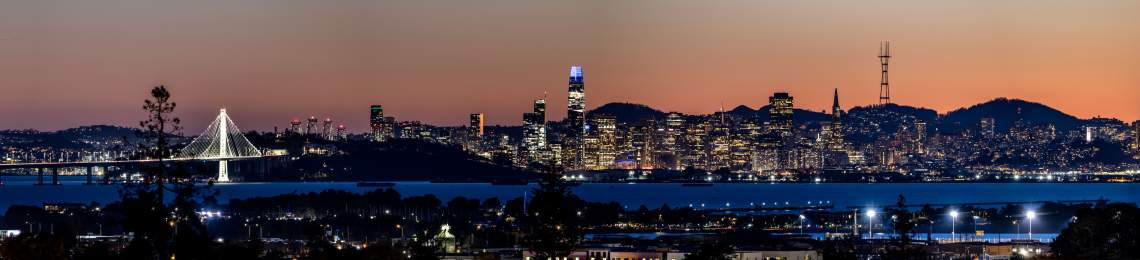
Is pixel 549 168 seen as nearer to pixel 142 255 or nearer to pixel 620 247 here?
pixel 142 255

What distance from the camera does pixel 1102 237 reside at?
55.6 m

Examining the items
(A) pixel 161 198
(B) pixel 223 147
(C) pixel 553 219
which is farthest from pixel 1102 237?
(B) pixel 223 147

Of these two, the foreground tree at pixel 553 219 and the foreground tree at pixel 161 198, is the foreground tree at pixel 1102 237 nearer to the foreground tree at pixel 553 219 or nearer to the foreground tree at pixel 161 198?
the foreground tree at pixel 553 219

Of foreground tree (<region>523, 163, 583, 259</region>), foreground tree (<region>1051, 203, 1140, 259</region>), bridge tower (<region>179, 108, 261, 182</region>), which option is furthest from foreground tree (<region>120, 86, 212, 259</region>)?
bridge tower (<region>179, 108, 261, 182</region>)

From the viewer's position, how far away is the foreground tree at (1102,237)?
177ft

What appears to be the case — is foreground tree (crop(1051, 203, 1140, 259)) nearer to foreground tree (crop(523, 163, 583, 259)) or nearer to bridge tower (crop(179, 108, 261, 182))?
foreground tree (crop(523, 163, 583, 259))

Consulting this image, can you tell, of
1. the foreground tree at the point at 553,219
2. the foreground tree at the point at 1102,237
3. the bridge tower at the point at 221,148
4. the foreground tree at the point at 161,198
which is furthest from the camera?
the bridge tower at the point at 221,148

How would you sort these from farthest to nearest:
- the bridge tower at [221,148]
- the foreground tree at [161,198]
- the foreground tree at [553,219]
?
the bridge tower at [221,148]
the foreground tree at [553,219]
the foreground tree at [161,198]

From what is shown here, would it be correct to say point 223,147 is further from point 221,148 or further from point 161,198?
point 161,198

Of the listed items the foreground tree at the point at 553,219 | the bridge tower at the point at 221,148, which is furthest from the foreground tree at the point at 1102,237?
the bridge tower at the point at 221,148

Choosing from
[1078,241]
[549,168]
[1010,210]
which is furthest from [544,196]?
[1010,210]

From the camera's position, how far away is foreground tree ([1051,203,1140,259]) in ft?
177

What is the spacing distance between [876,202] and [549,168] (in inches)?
5101

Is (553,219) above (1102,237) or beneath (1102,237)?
above
